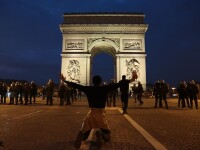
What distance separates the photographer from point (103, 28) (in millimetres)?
37375

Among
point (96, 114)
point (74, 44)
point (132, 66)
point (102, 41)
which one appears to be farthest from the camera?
point (102, 41)

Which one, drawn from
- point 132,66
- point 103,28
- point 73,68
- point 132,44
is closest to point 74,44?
point 73,68

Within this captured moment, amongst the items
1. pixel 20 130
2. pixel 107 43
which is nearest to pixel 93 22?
pixel 107 43

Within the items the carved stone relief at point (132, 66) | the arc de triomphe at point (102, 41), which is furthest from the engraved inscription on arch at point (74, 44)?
the carved stone relief at point (132, 66)

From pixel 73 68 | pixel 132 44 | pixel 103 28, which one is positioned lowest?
pixel 73 68

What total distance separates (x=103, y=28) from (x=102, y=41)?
5.53 ft

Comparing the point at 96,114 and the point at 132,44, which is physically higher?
the point at 132,44

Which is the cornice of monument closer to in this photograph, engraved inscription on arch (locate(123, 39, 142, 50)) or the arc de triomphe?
the arc de triomphe

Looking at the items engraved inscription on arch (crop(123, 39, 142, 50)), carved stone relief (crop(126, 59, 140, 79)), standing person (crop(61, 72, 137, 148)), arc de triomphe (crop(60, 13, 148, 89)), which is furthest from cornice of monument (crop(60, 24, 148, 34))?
standing person (crop(61, 72, 137, 148))

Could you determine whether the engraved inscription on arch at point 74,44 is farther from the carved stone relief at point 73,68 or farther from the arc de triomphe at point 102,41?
the carved stone relief at point 73,68

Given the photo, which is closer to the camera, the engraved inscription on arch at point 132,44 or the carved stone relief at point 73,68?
the carved stone relief at point 73,68

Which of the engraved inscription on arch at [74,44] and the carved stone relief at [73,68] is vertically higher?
the engraved inscription on arch at [74,44]

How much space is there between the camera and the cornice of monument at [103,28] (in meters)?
37.1

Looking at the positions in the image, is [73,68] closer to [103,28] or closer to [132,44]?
[103,28]
